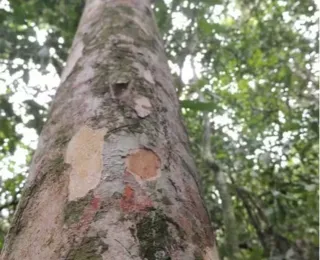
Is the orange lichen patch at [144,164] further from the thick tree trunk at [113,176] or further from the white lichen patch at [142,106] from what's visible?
the white lichen patch at [142,106]

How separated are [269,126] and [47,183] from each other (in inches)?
118

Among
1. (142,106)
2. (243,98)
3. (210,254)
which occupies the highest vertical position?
(243,98)

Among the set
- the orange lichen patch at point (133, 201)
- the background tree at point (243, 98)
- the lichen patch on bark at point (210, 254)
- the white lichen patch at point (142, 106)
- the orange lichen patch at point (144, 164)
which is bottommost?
the lichen patch on bark at point (210, 254)

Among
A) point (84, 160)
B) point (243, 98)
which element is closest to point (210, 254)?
point (84, 160)

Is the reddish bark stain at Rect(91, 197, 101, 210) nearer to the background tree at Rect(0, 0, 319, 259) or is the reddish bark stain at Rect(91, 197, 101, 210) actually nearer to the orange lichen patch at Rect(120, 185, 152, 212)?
the orange lichen patch at Rect(120, 185, 152, 212)

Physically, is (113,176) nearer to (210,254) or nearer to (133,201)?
(133,201)

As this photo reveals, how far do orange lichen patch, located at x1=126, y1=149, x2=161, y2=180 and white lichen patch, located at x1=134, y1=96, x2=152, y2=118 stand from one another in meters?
0.10

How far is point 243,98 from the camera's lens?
12.9 feet

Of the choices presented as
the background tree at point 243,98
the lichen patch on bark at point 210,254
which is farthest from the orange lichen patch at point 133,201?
the background tree at point 243,98

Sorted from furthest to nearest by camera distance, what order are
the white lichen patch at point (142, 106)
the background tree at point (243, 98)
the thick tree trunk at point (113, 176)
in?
the background tree at point (243, 98), the white lichen patch at point (142, 106), the thick tree trunk at point (113, 176)

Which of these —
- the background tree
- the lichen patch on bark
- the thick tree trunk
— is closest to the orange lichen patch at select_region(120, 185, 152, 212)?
the thick tree trunk

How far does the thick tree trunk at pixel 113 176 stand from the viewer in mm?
595

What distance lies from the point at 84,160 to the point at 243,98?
3.33 metres

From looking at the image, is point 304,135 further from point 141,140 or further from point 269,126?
point 141,140
